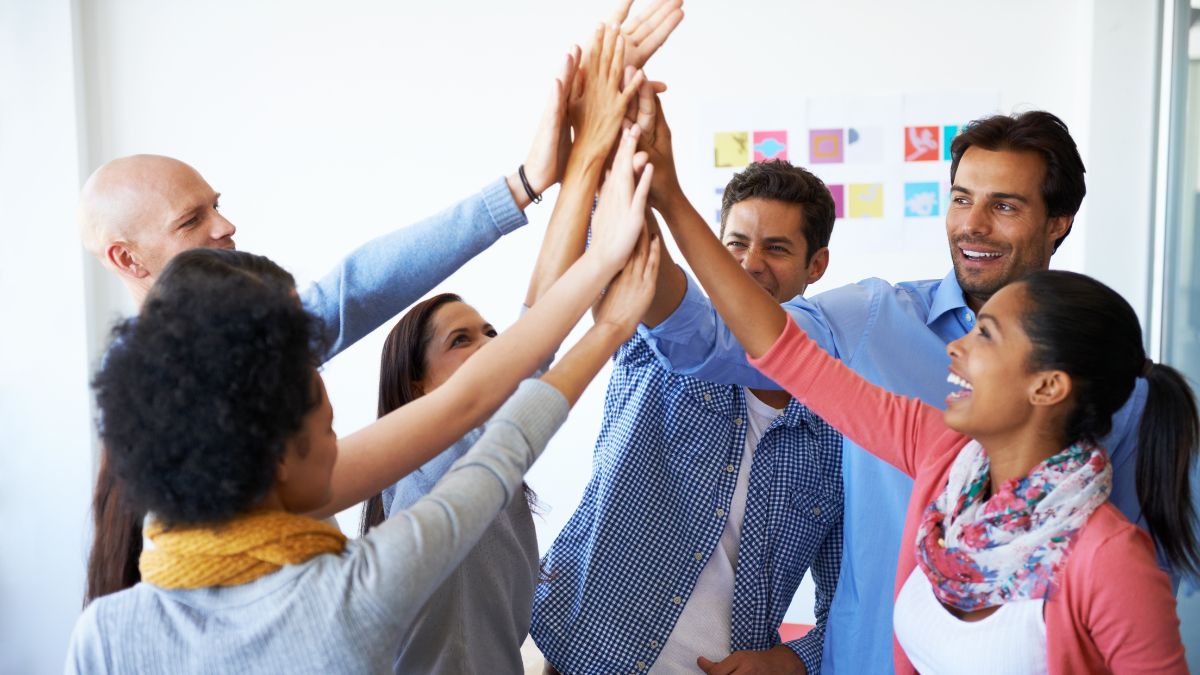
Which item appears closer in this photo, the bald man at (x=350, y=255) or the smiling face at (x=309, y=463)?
the smiling face at (x=309, y=463)

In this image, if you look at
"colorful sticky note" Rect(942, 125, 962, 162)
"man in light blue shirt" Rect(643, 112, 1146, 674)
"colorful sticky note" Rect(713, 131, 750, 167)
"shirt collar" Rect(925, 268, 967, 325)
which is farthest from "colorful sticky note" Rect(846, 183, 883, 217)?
"shirt collar" Rect(925, 268, 967, 325)

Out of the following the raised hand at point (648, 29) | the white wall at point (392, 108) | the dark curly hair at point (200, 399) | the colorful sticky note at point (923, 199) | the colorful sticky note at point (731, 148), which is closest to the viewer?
the dark curly hair at point (200, 399)

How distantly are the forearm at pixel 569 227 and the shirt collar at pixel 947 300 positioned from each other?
2.37 feet

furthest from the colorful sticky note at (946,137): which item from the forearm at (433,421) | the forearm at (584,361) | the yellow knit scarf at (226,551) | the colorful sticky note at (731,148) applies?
the yellow knit scarf at (226,551)

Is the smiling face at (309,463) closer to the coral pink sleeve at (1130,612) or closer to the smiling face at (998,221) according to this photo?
the coral pink sleeve at (1130,612)

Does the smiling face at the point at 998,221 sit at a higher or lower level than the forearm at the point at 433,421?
higher

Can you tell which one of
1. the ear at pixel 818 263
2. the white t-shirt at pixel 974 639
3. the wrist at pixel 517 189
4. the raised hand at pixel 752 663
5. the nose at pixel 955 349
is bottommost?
the raised hand at pixel 752 663

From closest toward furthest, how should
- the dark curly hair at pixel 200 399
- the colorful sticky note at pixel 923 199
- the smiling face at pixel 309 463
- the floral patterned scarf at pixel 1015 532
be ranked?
the dark curly hair at pixel 200 399 → the smiling face at pixel 309 463 → the floral patterned scarf at pixel 1015 532 → the colorful sticky note at pixel 923 199

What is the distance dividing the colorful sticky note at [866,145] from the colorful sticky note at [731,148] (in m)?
0.43

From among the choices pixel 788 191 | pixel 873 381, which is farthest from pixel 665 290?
pixel 788 191

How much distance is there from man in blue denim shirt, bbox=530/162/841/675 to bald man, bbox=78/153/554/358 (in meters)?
0.29

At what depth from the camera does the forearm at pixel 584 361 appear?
1.30m

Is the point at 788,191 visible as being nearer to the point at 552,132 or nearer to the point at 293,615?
the point at 552,132

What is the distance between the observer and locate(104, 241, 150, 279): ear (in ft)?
5.70
